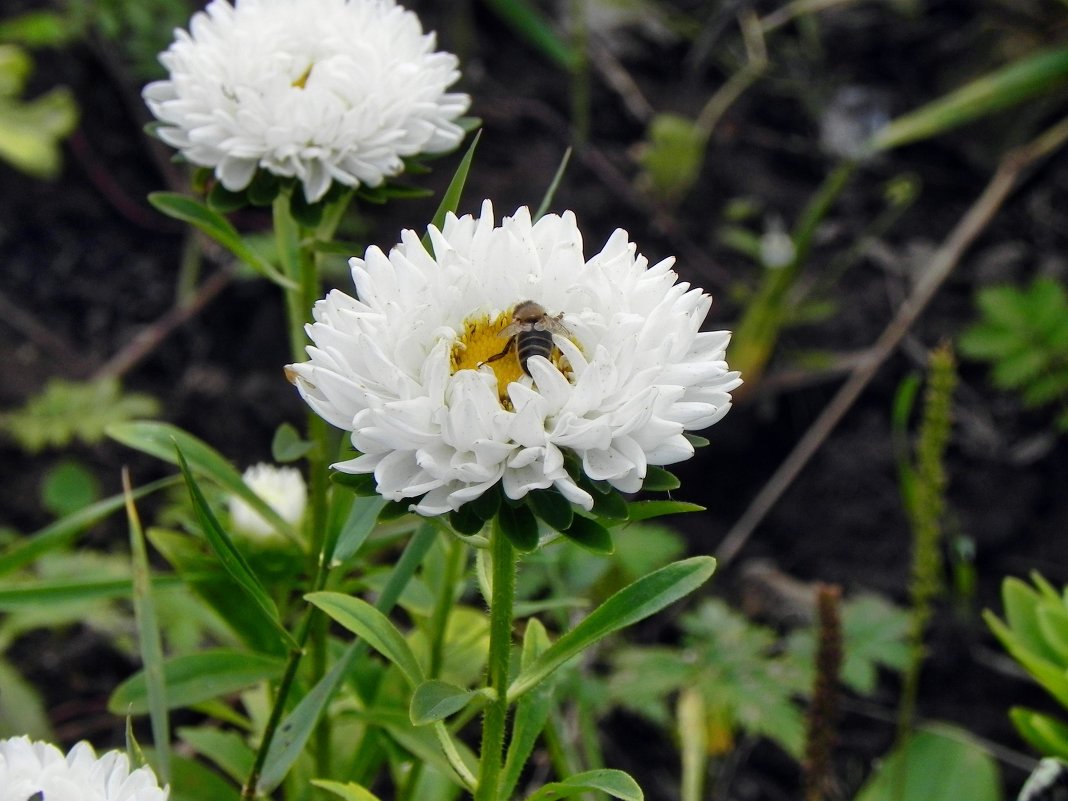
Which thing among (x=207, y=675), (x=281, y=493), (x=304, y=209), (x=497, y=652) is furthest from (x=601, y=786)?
(x=281, y=493)

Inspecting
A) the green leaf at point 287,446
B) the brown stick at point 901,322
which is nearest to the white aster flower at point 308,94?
the green leaf at point 287,446

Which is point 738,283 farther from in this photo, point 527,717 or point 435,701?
point 435,701

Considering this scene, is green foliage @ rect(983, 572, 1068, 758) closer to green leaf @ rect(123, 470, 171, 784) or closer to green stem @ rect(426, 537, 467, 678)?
green stem @ rect(426, 537, 467, 678)

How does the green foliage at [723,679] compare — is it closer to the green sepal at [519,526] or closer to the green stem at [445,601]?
the green stem at [445,601]

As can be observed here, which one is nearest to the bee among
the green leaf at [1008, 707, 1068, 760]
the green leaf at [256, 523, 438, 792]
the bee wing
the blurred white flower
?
the bee wing

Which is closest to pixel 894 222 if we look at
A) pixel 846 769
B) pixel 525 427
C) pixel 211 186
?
pixel 846 769

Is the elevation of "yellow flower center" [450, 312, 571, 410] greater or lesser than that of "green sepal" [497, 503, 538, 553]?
greater

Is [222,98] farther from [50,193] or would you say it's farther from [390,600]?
[50,193]
